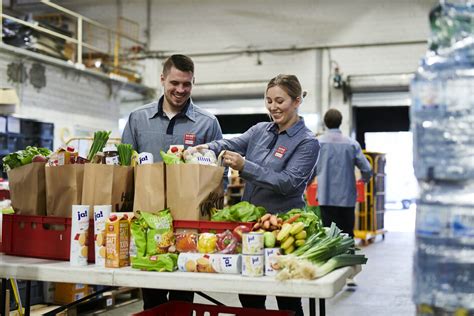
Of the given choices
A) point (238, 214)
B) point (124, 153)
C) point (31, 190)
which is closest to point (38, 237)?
point (31, 190)

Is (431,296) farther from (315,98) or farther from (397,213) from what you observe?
(397,213)

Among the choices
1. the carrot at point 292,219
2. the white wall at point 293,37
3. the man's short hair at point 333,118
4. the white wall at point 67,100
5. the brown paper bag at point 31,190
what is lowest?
the carrot at point 292,219

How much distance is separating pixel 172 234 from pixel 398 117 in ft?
35.6

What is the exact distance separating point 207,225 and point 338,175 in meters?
3.45

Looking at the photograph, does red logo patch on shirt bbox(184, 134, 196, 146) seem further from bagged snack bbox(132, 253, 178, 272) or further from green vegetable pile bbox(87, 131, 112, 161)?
bagged snack bbox(132, 253, 178, 272)

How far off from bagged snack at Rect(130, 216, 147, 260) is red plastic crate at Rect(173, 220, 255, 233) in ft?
0.41

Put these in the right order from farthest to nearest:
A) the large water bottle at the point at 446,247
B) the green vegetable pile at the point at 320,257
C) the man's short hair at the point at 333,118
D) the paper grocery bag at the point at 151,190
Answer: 1. the man's short hair at the point at 333,118
2. the paper grocery bag at the point at 151,190
3. the green vegetable pile at the point at 320,257
4. the large water bottle at the point at 446,247

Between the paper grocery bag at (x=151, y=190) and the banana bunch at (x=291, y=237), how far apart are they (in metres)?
0.50

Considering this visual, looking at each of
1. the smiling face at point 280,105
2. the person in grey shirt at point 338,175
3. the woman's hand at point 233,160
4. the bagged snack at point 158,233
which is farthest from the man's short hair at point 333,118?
the bagged snack at point 158,233

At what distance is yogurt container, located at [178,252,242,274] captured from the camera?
2.00 m

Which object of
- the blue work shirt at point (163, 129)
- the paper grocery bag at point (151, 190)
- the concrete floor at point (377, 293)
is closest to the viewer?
the paper grocery bag at point (151, 190)

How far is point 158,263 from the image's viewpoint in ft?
6.85

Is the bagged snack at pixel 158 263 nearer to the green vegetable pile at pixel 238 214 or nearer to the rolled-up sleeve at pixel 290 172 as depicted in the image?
the green vegetable pile at pixel 238 214

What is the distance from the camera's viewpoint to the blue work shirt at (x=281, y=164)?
255 centimetres
